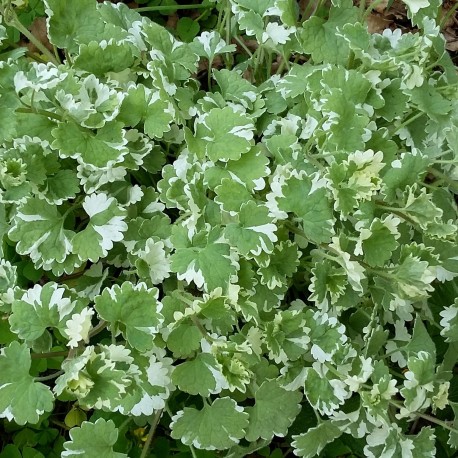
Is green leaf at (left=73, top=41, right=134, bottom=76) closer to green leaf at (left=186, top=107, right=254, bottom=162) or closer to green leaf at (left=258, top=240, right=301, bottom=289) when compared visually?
green leaf at (left=186, top=107, right=254, bottom=162)

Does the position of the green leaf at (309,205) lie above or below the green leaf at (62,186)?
above

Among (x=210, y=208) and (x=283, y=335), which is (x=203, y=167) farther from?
(x=283, y=335)

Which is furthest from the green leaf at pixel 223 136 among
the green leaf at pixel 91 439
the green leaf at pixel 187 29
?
the green leaf at pixel 187 29

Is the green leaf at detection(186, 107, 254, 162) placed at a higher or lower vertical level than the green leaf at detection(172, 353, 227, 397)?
higher

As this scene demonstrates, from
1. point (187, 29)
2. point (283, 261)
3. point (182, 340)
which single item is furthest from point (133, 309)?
point (187, 29)

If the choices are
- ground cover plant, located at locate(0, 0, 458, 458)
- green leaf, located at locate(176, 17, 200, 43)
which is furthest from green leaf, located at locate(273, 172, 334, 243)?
green leaf, located at locate(176, 17, 200, 43)

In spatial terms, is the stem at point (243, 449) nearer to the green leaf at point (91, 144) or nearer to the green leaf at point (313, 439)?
the green leaf at point (313, 439)

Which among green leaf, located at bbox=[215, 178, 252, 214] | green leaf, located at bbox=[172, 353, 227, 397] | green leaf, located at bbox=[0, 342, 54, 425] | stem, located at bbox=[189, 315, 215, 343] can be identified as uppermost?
green leaf, located at bbox=[215, 178, 252, 214]

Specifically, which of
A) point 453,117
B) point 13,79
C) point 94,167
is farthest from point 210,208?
point 453,117
